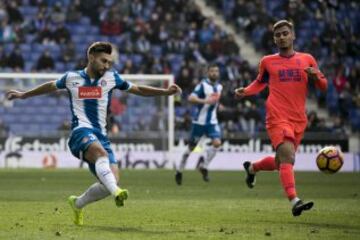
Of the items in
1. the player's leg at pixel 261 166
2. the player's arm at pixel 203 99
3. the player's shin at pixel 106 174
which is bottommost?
the player's leg at pixel 261 166

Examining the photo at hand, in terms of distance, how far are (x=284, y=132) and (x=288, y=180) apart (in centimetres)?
65

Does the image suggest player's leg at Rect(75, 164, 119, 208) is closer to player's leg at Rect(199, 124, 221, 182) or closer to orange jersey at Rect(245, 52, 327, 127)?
orange jersey at Rect(245, 52, 327, 127)

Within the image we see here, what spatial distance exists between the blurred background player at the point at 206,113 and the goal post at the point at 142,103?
710cm

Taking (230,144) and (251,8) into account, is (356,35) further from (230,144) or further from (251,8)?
(230,144)

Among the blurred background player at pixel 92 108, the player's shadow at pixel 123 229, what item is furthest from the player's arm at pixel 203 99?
the player's shadow at pixel 123 229

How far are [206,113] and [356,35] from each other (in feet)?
47.5

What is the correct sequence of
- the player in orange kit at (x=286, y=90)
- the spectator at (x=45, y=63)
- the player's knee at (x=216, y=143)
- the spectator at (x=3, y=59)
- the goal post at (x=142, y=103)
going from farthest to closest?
the spectator at (x=3, y=59), the spectator at (x=45, y=63), the goal post at (x=142, y=103), the player's knee at (x=216, y=143), the player in orange kit at (x=286, y=90)

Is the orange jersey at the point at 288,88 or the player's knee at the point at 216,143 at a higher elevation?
the orange jersey at the point at 288,88

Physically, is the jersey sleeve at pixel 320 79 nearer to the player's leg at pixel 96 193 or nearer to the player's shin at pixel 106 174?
the player's leg at pixel 96 193

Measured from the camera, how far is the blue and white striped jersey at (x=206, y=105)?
2247cm

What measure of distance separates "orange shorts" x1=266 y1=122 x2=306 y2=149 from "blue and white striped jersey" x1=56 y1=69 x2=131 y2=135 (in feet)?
7.74

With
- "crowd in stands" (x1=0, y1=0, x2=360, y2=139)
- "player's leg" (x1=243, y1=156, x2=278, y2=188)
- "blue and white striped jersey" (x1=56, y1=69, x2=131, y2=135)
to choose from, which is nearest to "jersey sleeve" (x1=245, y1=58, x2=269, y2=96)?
"player's leg" (x1=243, y1=156, x2=278, y2=188)

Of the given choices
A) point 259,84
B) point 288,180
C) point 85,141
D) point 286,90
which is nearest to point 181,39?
point 259,84

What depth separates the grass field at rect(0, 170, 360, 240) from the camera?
10.4 m
